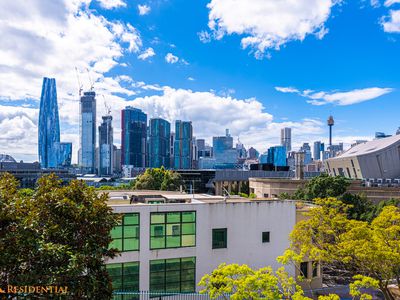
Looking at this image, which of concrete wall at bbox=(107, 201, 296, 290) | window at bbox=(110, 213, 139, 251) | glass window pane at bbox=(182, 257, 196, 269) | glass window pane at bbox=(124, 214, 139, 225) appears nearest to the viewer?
window at bbox=(110, 213, 139, 251)

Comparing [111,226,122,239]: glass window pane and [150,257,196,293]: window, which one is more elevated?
[111,226,122,239]: glass window pane

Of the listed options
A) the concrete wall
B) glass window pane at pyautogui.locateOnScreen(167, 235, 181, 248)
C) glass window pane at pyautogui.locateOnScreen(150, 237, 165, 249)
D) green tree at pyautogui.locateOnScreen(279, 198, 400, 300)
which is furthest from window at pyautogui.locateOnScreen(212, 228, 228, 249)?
green tree at pyautogui.locateOnScreen(279, 198, 400, 300)

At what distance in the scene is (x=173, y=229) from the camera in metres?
22.4

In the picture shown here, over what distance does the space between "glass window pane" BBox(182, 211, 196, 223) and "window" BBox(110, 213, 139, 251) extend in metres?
3.51

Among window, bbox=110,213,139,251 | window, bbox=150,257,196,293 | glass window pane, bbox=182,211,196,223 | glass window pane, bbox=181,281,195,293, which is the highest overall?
glass window pane, bbox=182,211,196,223

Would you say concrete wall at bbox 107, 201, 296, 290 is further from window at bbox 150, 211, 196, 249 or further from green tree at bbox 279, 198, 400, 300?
green tree at bbox 279, 198, 400, 300

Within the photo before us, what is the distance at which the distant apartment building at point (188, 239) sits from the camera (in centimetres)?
2122

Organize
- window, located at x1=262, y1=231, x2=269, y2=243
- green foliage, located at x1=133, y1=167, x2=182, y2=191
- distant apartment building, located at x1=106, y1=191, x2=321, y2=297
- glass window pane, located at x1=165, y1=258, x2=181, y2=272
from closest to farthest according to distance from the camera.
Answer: distant apartment building, located at x1=106, y1=191, x2=321, y2=297 → glass window pane, located at x1=165, y1=258, x2=181, y2=272 → window, located at x1=262, y1=231, x2=269, y2=243 → green foliage, located at x1=133, y1=167, x2=182, y2=191

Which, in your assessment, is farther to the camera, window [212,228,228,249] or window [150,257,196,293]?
window [212,228,228,249]

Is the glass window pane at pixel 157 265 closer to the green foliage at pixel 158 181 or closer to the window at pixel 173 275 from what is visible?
the window at pixel 173 275

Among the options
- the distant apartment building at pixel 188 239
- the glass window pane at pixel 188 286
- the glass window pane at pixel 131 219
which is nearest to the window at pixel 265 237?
the distant apartment building at pixel 188 239

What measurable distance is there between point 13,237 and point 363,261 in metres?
18.2

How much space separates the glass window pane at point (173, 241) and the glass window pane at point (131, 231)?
2451 mm

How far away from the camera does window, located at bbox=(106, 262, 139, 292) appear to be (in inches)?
815
